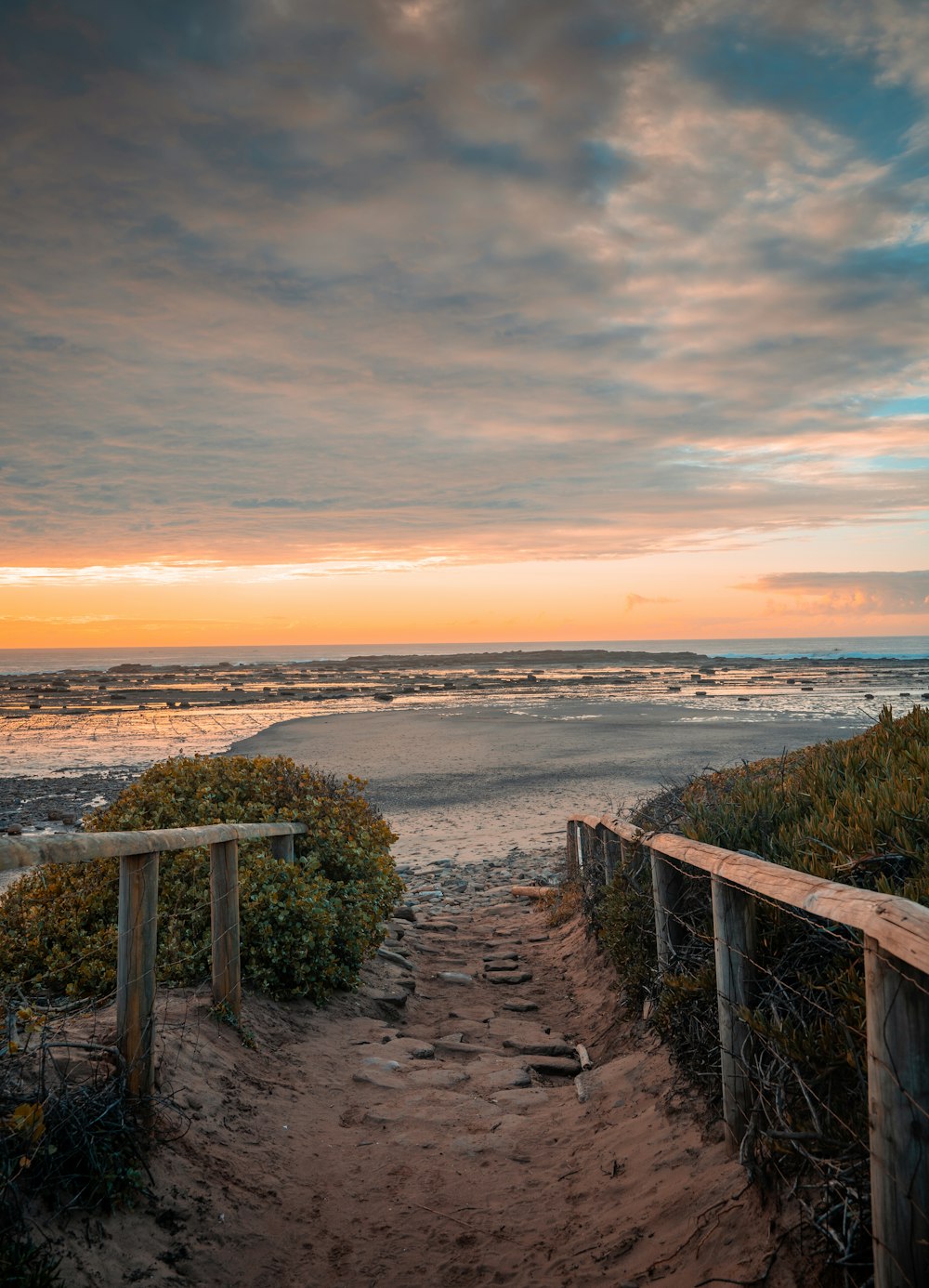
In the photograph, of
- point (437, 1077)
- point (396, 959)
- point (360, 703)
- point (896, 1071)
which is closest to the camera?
point (896, 1071)

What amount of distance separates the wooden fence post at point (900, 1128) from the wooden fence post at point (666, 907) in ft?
8.52

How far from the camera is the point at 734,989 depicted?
Answer: 383 centimetres

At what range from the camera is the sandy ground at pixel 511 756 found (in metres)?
16.8

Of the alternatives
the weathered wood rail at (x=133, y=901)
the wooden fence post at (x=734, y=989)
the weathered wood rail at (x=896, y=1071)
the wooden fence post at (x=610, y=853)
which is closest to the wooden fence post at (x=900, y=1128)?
the weathered wood rail at (x=896, y=1071)

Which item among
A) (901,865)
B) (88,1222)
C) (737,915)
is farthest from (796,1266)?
(88,1222)

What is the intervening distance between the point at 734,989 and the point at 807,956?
350 mm

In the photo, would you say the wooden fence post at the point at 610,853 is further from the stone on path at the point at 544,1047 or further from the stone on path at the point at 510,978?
the stone on path at the point at 544,1047

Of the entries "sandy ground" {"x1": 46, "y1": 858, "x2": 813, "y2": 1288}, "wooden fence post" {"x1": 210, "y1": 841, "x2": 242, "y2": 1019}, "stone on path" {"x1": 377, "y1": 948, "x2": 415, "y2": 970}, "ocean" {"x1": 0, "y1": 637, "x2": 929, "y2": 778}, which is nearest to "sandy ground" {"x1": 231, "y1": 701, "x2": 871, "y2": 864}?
"ocean" {"x1": 0, "y1": 637, "x2": 929, "y2": 778}

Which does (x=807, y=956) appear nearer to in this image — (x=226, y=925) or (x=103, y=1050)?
(x=103, y=1050)

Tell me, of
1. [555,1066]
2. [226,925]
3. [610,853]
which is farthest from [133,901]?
[610,853]

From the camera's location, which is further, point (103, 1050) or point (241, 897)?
point (241, 897)

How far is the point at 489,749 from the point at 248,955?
2122 cm

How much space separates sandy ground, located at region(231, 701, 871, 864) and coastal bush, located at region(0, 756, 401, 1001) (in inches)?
211

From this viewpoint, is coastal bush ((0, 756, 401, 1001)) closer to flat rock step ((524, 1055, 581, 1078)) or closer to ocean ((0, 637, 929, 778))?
flat rock step ((524, 1055, 581, 1078))
